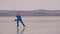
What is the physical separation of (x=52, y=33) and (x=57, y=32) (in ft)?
0.19

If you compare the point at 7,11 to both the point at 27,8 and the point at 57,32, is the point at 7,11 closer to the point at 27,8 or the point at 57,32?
the point at 27,8

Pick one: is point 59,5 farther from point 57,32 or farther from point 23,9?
point 57,32

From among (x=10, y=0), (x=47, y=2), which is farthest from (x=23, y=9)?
(x=47, y=2)

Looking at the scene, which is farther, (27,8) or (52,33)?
(27,8)

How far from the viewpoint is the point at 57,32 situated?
1.20 metres

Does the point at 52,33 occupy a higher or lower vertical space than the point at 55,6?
lower

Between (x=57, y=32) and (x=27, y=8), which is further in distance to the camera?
(x=27, y=8)

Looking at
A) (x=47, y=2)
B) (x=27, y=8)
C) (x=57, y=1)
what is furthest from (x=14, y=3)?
(x=57, y=1)

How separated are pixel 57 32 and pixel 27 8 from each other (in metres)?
1.09

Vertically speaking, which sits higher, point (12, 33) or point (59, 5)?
point (59, 5)

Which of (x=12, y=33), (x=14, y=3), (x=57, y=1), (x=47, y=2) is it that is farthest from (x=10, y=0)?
(x=12, y=33)

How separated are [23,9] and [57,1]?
530 millimetres

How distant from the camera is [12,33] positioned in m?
1.15

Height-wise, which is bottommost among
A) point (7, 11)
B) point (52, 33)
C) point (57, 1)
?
point (52, 33)
